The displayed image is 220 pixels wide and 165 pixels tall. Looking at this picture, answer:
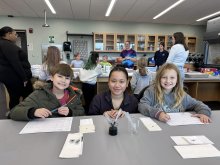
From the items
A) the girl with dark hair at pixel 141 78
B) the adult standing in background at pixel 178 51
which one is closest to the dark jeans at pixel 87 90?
the girl with dark hair at pixel 141 78

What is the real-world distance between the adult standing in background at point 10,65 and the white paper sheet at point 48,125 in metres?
1.59

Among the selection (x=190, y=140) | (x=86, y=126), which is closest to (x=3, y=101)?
(x=86, y=126)

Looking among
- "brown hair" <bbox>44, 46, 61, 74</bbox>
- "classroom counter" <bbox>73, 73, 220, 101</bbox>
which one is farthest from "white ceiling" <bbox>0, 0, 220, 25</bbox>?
"brown hair" <bbox>44, 46, 61, 74</bbox>

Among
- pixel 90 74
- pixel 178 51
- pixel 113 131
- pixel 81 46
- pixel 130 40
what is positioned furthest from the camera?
pixel 130 40

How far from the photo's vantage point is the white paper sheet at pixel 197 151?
782 millimetres

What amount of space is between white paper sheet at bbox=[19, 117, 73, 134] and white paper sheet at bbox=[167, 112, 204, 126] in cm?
65

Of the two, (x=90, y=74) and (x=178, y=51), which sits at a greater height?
(x=178, y=51)

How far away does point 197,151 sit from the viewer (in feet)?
2.67

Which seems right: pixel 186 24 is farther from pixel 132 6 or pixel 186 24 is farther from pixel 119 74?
pixel 119 74

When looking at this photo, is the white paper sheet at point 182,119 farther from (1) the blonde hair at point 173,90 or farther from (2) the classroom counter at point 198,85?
(2) the classroom counter at point 198,85

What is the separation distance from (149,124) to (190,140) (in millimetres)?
264

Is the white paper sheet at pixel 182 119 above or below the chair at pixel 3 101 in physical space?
above

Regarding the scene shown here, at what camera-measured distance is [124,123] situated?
1.12 metres

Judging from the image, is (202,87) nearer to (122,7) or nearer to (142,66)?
(142,66)
